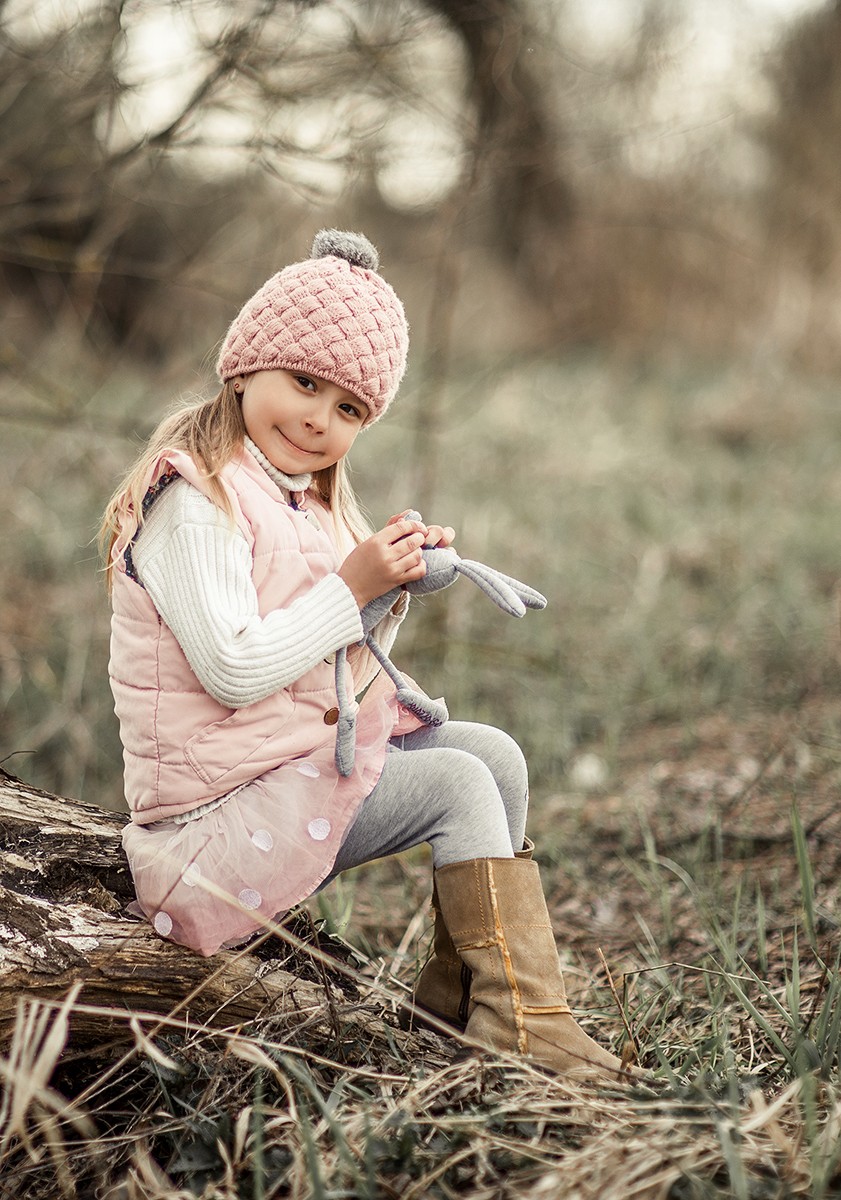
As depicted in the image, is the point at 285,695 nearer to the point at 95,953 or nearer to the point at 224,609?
the point at 224,609

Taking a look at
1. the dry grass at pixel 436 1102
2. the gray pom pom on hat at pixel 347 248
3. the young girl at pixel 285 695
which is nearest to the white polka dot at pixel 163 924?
the young girl at pixel 285 695

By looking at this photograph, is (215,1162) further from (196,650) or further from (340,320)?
(340,320)

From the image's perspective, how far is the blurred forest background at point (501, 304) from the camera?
343 centimetres

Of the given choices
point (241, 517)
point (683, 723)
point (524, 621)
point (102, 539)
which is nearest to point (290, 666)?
point (241, 517)

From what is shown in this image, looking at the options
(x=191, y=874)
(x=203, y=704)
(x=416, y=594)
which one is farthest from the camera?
(x=416, y=594)

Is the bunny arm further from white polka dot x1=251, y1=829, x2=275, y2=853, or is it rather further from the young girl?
white polka dot x1=251, y1=829, x2=275, y2=853

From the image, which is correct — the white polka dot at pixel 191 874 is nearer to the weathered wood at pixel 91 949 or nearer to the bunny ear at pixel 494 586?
the weathered wood at pixel 91 949

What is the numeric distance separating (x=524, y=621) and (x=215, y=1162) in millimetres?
3838

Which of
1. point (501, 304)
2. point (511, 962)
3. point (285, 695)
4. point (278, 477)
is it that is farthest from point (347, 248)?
point (501, 304)

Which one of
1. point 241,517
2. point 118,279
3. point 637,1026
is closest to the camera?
point 241,517

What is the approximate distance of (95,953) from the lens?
1820 millimetres

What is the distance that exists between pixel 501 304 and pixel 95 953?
415 inches

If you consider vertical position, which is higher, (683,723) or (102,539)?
(102,539)

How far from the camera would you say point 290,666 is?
185 centimetres
